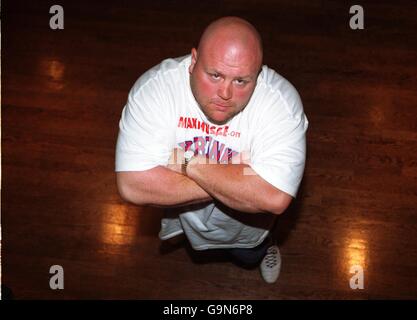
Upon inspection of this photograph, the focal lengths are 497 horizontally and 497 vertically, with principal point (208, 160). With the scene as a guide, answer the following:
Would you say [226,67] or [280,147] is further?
[280,147]

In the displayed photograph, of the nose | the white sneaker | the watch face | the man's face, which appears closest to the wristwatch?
the watch face

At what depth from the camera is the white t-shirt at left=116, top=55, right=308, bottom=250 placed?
2020 mm

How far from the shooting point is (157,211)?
3.31m

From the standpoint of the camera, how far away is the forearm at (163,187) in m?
2.07

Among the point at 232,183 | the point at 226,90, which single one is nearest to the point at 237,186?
the point at 232,183

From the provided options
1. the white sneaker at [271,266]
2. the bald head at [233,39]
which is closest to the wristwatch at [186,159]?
the bald head at [233,39]

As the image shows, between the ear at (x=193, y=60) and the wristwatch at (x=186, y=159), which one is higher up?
the ear at (x=193, y=60)

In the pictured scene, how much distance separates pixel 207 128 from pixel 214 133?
4 cm

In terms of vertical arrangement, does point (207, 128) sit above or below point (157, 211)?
above

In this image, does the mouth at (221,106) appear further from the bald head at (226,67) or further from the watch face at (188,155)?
the watch face at (188,155)

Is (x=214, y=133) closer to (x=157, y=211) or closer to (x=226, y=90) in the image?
(x=226, y=90)

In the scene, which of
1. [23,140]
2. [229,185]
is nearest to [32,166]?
[23,140]

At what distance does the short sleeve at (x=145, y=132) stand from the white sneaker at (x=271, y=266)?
1305 millimetres
